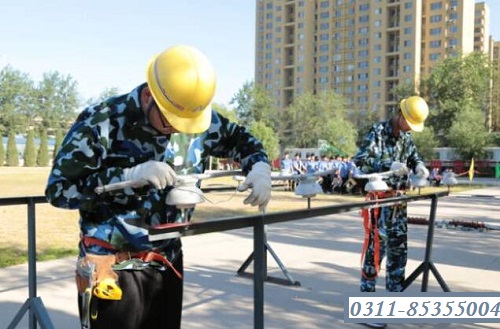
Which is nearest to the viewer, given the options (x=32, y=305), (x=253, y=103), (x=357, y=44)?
(x=32, y=305)

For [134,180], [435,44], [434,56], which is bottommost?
[134,180]

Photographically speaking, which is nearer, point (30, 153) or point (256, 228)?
point (256, 228)

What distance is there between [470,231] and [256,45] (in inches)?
4112

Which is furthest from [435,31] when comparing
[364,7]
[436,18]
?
[364,7]

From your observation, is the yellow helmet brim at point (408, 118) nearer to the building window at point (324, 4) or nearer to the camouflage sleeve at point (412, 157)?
the camouflage sleeve at point (412, 157)

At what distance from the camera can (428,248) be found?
15.5 feet

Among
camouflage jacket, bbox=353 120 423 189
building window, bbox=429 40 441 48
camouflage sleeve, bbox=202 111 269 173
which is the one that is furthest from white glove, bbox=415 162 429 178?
building window, bbox=429 40 441 48

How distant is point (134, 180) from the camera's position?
1832mm

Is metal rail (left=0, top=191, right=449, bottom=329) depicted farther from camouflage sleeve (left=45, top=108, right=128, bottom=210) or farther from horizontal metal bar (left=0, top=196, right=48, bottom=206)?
camouflage sleeve (left=45, top=108, right=128, bottom=210)

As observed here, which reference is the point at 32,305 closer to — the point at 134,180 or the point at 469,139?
the point at 134,180

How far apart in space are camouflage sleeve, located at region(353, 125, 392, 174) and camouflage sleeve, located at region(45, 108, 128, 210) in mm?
2753

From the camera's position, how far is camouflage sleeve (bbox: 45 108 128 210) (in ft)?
6.15

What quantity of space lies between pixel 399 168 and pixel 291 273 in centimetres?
251

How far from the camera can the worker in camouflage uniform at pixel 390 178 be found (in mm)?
4199
